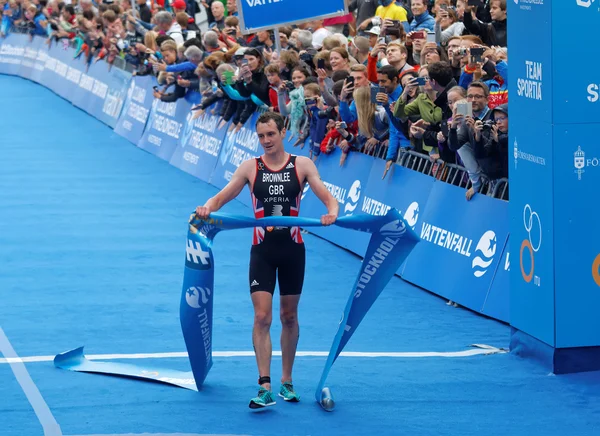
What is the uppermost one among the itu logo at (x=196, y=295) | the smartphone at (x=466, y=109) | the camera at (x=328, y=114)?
the smartphone at (x=466, y=109)

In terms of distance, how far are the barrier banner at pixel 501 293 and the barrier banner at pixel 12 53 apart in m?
30.2

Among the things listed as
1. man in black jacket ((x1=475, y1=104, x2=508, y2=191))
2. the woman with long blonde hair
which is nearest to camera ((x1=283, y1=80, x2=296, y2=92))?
the woman with long blonde hair

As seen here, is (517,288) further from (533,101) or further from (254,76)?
(254,76)

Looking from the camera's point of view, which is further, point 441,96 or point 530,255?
point 441,96

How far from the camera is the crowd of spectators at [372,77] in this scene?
12.2 meters

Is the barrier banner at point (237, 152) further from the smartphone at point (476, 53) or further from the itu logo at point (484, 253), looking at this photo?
the itu logo at point (484, 253)

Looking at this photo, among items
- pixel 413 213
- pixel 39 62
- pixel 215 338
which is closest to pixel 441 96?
pixel 413 213

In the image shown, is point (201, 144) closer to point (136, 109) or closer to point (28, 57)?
point (136, 109)

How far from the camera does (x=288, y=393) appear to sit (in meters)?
9.30

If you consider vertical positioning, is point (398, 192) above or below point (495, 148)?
below

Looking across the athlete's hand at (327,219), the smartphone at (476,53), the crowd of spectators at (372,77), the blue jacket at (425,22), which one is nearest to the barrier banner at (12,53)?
the crowd of spectators at (372,77)

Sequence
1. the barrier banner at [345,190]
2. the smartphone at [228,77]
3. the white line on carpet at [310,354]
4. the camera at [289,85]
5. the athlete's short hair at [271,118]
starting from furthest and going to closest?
the smartphone at [228,77]
the camera at [289,85]
the barrier banner at [345,190]
the white line on carpet at [310,354]
the athlete's short hair at [271,118]

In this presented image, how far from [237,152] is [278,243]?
34.7 ft

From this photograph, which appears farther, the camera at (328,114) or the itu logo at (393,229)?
the camera at (328,114)
